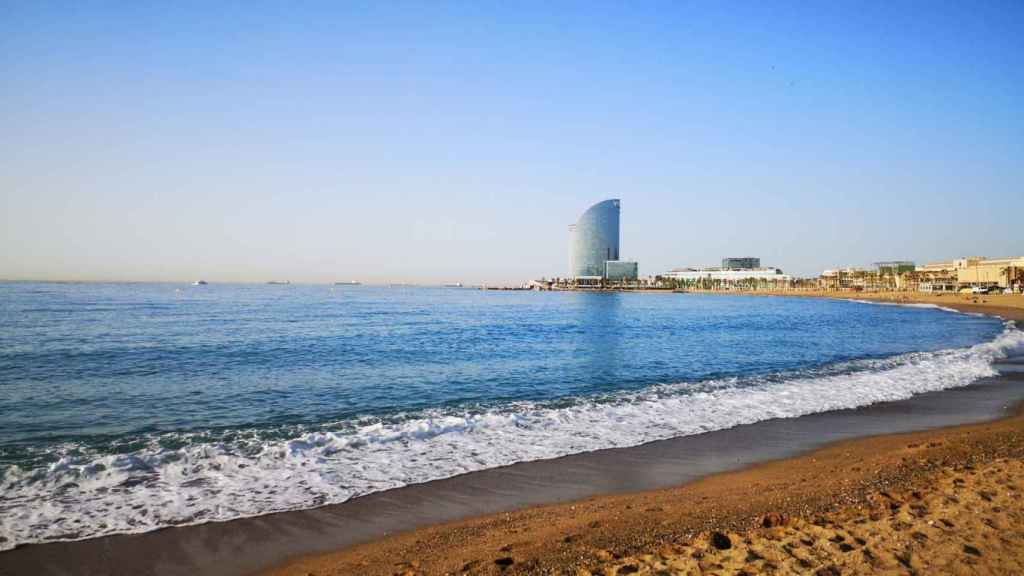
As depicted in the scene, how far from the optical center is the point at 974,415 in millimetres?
12711

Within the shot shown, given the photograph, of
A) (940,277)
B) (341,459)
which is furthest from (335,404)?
(940,277)

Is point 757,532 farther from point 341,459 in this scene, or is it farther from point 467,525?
point 341,459

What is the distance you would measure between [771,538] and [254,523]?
591cm

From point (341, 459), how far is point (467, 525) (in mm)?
3733

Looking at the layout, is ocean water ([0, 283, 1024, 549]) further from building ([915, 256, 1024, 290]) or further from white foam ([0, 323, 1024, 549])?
building ([915, 256, 1024, 290])

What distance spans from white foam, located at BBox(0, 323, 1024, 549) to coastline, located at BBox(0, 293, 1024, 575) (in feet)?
1.57

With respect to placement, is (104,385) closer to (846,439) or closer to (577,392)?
(577,392)

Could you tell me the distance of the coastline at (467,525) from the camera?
5.53m

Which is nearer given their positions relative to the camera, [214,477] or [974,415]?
[214,477]

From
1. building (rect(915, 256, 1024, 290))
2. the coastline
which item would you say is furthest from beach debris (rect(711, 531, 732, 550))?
building (rect(915, 256, 1024, 290))

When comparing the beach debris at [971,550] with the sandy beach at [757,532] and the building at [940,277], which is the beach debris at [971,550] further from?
the building at [940,277]

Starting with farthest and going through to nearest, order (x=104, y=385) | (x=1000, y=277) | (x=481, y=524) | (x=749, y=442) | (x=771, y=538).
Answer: (x=1000, y=277) → (x=104, y=385) → (x=749, y=442) → (x=481, y=524) → (x=771, y=538)

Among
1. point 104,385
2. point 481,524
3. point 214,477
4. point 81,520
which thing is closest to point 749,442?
point 481,524

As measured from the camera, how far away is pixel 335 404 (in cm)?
1382
